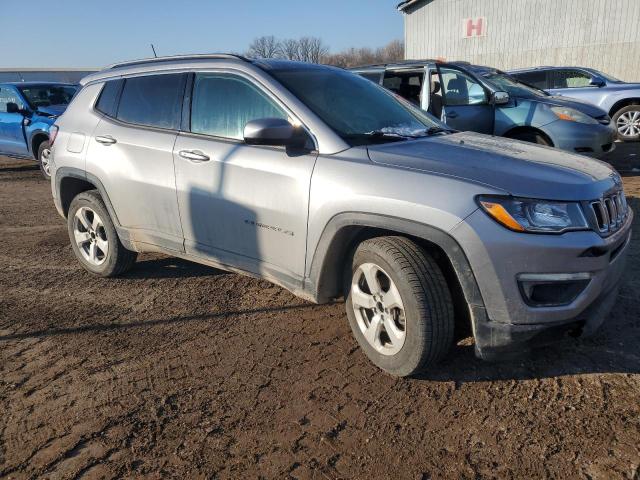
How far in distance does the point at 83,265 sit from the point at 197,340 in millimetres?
1914

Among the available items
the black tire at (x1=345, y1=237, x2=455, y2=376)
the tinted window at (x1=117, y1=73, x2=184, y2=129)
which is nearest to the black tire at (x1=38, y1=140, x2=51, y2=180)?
the tinted window at (x1=117, y1=73, x2=184, y2=129)

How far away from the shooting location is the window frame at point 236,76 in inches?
122

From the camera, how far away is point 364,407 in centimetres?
265

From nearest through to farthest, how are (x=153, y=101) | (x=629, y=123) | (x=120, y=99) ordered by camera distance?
1. (x=153, y=101)
2. (x=120, y=99)
3. (x=629, y=123)

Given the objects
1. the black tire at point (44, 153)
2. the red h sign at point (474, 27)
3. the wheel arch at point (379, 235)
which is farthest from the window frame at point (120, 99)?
the red h sign at point (474, 27)

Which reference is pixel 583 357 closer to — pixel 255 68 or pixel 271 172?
pixel 271 172

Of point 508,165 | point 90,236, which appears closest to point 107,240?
point 90,236

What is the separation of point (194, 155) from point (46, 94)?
8.58 meters

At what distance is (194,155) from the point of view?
138 inches

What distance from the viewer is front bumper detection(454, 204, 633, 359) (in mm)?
2357

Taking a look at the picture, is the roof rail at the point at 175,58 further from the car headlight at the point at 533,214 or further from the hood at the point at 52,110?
the hood at the point at 52,110

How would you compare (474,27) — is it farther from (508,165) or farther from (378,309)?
(378,309)

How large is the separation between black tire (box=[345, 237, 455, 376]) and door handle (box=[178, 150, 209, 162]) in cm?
136

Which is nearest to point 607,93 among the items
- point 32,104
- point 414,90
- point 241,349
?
point 414,90
